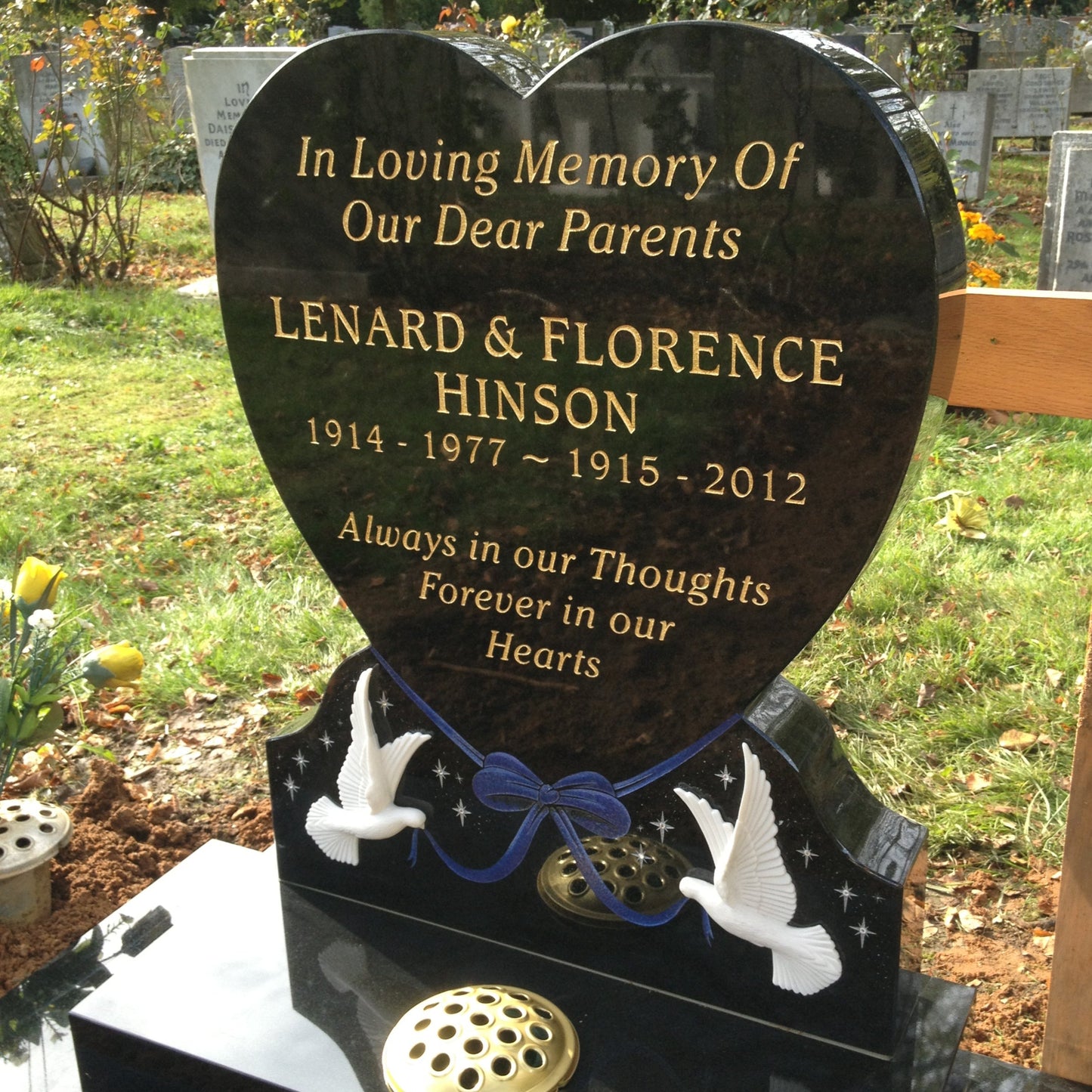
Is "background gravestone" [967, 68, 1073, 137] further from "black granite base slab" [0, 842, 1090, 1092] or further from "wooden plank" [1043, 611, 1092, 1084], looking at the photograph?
"black granite base slab" [0, 842, 1090, 1092]

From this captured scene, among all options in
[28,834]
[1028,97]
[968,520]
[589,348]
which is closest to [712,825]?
[589,348]

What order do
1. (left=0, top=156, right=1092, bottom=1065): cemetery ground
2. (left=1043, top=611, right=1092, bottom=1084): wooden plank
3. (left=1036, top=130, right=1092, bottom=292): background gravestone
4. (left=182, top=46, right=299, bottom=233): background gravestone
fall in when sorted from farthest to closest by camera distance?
(left=182, top=46, right=299, bottom=233): background gravestone, (left=1036, top=130, right=1092, bottom=292): background gravestone, (left=0, top=156, right=1092, bottom=1065): cemetery ground, (left=1043, top=611, right=1092, bottom=1084): wooden plank

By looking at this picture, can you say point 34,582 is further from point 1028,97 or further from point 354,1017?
point 1028,97

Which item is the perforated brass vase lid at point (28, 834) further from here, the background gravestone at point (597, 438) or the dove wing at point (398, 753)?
the dove wing at point (398, 753)

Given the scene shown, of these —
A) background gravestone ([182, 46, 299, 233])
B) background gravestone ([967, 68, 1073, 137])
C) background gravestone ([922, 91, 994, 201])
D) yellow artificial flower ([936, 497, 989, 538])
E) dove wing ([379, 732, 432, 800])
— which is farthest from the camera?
background gravestone ([967, 68, 1073, 137])

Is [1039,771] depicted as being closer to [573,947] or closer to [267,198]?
[573,947]

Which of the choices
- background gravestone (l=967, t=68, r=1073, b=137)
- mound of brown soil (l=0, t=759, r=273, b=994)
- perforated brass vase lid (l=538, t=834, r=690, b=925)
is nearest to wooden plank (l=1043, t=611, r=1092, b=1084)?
perforated brass vase lid (l=538, t=834, r=690, b=925)

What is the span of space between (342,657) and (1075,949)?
7.44 feet

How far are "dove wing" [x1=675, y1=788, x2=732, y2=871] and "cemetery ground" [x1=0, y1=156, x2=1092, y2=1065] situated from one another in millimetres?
716

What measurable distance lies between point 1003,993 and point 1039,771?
A: 705 mm

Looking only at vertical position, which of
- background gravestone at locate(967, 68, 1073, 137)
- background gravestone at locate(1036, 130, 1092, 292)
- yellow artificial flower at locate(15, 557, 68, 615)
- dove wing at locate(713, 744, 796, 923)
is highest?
background gravestone at locate(967, 68, 1073, 137)

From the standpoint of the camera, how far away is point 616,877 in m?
2.11

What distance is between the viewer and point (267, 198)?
204 cm

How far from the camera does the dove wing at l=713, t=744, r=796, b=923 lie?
1.92 m
